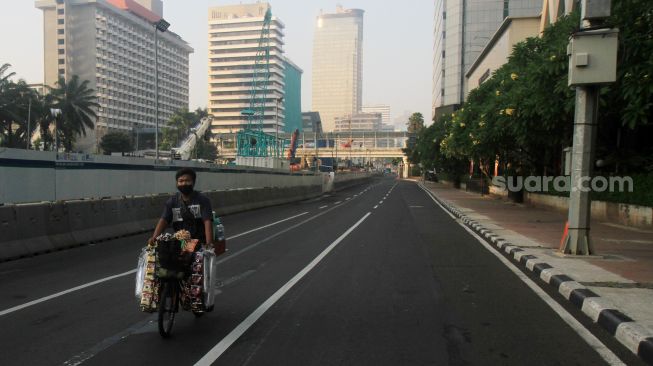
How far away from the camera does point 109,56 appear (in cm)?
14975

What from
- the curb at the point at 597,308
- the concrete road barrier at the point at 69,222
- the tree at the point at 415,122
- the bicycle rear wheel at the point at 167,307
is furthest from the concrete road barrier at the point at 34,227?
the tree at the point at 415,122

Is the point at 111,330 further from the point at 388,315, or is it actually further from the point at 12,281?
the point at 12,281

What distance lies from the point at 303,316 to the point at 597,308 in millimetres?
3593

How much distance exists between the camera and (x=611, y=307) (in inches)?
250

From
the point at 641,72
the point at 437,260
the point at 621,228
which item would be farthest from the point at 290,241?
the point at 621,228

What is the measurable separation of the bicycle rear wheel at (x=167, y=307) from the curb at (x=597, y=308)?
15.3 feet

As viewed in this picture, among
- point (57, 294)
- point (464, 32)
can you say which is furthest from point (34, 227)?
point (464, 32)

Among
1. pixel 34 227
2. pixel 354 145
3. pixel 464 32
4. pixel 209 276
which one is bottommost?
pixel 34 227

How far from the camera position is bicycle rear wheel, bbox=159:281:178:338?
5.34 m

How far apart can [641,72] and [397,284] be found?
894 cm

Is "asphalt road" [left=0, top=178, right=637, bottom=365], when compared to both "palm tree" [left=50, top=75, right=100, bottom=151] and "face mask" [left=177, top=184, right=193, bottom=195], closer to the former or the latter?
"face mask" [left=177, top=184, right=193, bottom=195]

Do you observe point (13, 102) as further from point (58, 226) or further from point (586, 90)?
point (586, 90)

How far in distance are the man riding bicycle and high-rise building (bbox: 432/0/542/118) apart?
86753mm

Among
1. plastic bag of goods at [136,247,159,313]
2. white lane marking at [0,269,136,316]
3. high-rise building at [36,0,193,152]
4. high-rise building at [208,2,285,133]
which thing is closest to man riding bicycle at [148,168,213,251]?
plastic bag of goods at [136,247,159,313]
